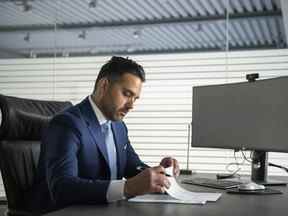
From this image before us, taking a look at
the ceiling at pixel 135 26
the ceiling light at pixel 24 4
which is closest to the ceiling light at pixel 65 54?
the ceiling at pixel 135 26

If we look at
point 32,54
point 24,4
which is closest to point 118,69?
point 32,54

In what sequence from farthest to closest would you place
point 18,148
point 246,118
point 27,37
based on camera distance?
point 27,37 → point 246,118 → point 18,148

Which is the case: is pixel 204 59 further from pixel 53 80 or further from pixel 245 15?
pixel 53 80

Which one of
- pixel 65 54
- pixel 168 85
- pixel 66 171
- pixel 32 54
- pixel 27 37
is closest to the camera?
pixel 66 171

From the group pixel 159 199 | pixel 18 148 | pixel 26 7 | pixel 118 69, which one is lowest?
pixel 159 199

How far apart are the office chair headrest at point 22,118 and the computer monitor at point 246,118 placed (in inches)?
33.7

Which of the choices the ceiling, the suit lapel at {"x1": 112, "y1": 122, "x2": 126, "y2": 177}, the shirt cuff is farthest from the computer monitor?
the ceiling

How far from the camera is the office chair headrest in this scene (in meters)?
2.12

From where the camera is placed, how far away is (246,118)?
2.27m

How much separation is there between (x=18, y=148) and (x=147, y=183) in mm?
952

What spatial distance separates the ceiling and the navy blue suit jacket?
2.59 meters

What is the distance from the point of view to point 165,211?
1395 mm

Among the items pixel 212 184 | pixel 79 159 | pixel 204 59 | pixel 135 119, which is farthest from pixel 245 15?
pixel 79 159

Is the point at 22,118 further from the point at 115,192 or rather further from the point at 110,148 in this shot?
the point at 115,192
